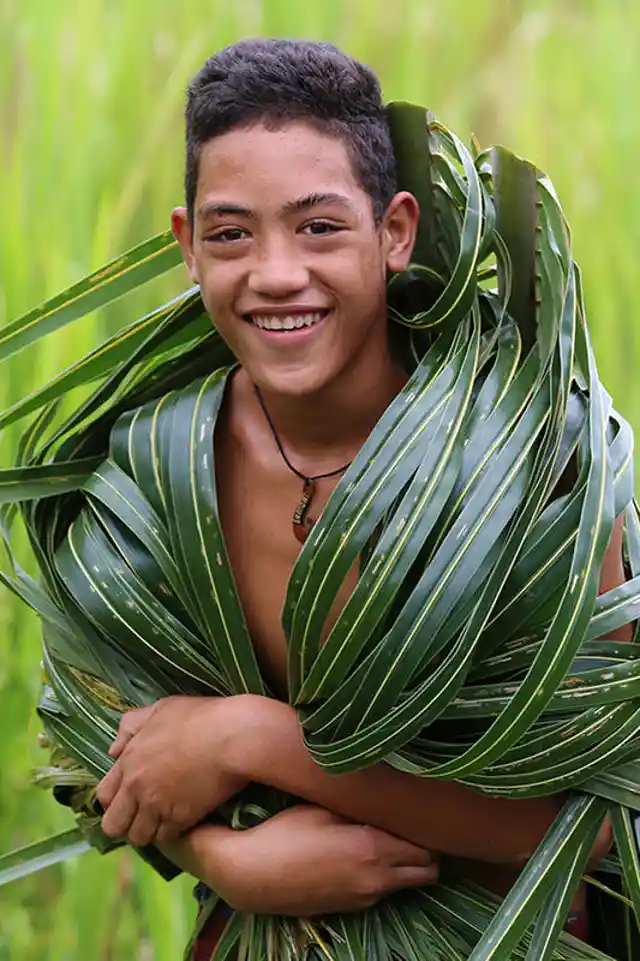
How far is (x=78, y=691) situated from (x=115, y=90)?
707 millimetres

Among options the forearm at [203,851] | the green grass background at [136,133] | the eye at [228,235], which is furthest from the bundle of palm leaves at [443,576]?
the green grass background at [136,133]

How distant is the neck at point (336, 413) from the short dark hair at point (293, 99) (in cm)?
10

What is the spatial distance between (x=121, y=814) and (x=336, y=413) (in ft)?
0.97

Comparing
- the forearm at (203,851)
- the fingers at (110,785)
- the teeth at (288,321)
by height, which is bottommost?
the forearm at (203,851)

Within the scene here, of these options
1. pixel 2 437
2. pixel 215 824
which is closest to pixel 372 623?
pixel 215 824

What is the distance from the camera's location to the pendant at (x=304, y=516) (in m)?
0.83

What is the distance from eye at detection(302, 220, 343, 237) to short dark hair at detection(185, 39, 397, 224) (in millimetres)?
37

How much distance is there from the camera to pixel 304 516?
0.84 m

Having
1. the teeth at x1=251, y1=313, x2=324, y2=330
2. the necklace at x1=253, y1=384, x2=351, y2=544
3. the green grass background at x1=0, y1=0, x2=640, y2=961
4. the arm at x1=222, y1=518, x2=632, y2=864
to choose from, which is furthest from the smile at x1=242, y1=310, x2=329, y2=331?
the green grass background at x1=0, y1=0, x2=640, y2=961

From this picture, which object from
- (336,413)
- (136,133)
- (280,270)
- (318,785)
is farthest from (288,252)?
(136,133)

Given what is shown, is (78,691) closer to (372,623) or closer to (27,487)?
(27,487)

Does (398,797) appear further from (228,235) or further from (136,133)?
(136,133)

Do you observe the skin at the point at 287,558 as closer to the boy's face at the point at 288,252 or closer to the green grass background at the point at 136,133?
the boy's face at the point at 288,252

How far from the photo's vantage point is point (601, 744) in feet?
2.49
